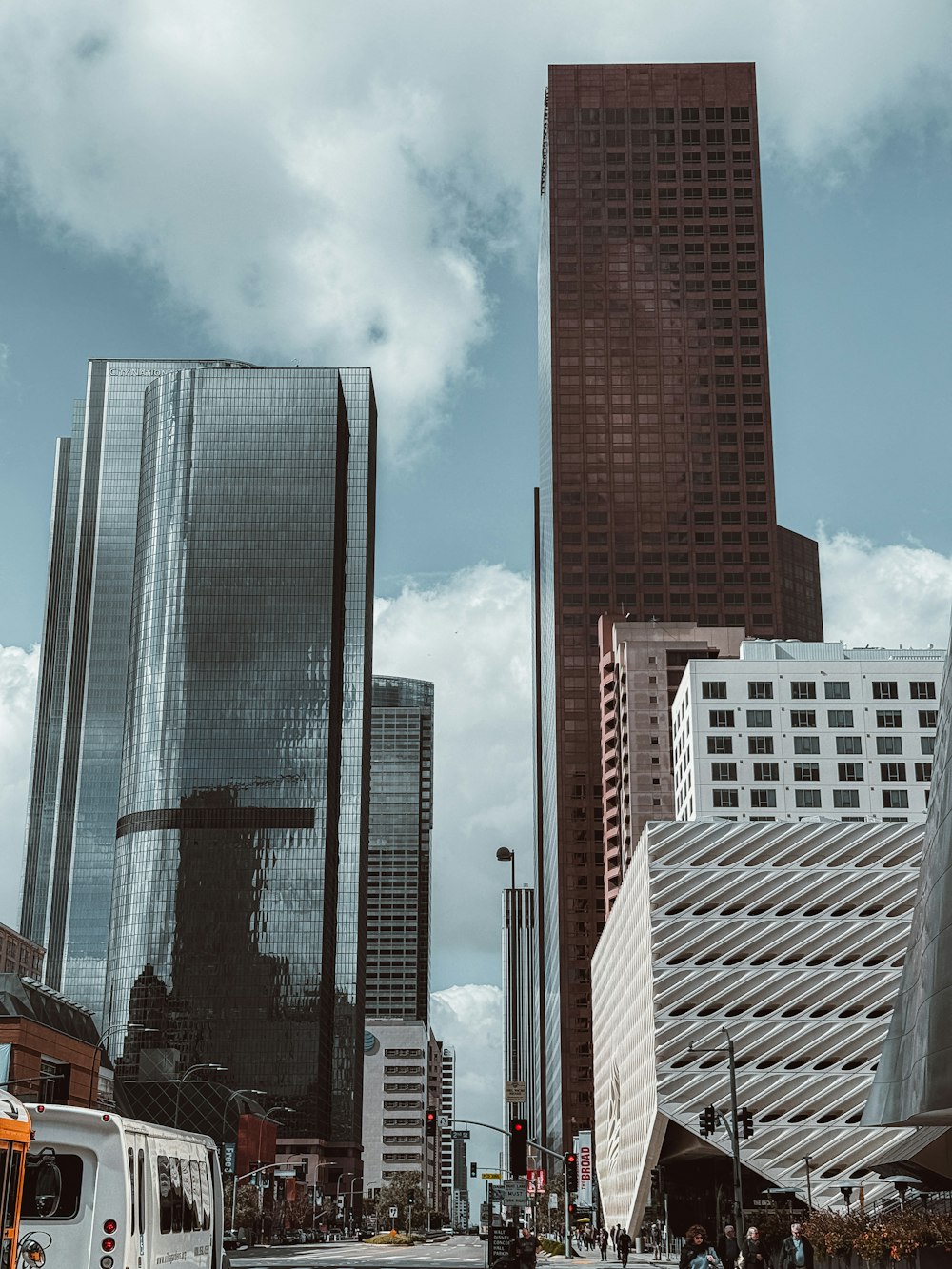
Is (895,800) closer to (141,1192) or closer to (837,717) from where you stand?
(837,717)

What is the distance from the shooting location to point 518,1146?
145ft

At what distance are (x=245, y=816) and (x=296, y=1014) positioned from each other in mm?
26814

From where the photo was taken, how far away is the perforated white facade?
9269 cm

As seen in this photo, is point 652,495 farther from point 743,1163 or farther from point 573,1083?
point 743,1163

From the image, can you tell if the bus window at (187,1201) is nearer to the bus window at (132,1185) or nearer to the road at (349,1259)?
the bus window at (132,1185)

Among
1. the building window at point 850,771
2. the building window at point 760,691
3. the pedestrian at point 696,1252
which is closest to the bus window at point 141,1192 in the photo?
the pedestrian at point 696,1252

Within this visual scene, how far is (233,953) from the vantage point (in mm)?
197000

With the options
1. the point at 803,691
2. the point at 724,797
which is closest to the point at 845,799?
the point at 803,691

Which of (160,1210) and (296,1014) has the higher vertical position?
(296,1014)

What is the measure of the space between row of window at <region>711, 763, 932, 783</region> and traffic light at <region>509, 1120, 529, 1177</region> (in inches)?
2949

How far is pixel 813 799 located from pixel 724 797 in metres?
→ 6.94

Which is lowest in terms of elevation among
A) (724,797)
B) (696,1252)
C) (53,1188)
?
(696,1252)

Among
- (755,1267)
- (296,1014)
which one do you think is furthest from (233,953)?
(755,1267)

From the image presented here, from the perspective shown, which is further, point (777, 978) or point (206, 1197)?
point (777, 978)
